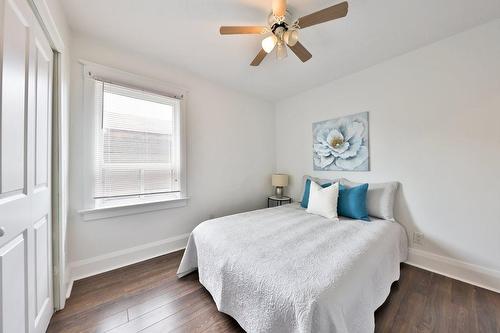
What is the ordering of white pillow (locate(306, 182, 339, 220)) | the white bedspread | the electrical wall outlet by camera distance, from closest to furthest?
the white bedspread → the electrical wall outlet → white pillow (locate(306, 182, 339, 220))

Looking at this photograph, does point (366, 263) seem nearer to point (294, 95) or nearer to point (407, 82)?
point (407, 82)

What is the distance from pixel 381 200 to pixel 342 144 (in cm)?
90

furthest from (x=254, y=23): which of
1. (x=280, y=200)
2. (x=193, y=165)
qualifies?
(x=280, y=200)

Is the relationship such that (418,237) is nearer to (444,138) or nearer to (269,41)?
(444,138)

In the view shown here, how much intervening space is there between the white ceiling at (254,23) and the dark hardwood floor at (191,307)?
2.48 meters

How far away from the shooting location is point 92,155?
6.33ft

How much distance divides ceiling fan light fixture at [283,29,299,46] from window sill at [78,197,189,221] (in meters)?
2.17

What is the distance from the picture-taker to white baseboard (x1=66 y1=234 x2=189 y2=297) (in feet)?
6.10

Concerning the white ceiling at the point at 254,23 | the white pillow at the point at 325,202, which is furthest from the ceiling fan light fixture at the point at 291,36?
the white pillow at the point at 325,202

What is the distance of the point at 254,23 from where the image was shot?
1.71 metres

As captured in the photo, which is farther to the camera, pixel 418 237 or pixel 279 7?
pixel 418 237

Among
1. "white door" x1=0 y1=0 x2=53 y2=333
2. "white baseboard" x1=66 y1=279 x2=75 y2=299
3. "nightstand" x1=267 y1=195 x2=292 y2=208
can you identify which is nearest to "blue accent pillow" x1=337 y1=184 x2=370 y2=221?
"nightstand" x1=267 y1=195 x2=292 y2=208

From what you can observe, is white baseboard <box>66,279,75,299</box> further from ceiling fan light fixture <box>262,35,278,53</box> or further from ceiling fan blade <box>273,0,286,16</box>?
ceiling fan blade <box>273,0,286,16</box>

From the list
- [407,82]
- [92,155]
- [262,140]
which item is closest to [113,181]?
[92,155]
